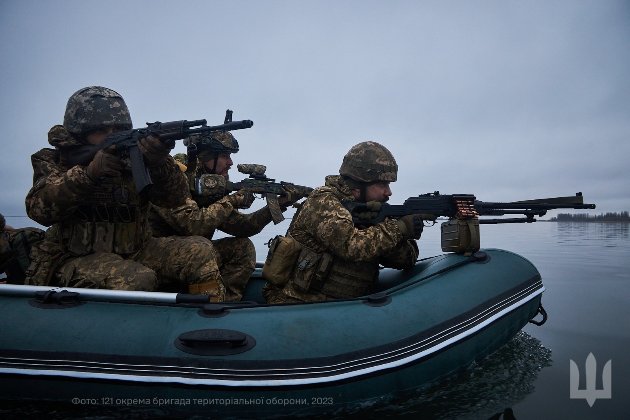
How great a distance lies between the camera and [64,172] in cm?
303

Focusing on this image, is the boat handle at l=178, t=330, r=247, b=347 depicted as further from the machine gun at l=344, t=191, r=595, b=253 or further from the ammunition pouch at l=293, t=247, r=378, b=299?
the machine gun at l=344, t=191, r=595, b=253

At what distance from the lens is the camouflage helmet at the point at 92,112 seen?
10.1 ft

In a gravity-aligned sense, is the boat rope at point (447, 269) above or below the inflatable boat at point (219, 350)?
above

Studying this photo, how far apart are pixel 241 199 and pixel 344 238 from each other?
2.17 metres

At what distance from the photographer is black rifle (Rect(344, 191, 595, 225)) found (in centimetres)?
357

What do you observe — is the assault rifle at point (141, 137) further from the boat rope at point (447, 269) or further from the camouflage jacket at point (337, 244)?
the boat rope at point (447, 269)

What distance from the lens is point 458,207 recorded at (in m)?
3.81

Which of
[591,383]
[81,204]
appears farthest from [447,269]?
[81,204]

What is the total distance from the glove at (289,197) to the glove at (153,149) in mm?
2554

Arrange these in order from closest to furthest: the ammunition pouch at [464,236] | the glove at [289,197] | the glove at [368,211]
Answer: the glove at [368,211], the ammunition pouch at [464,236], the glove at [289,197]

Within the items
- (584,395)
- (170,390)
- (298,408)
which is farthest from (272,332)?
(584,395)

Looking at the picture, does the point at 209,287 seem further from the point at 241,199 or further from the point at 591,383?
the point at 591,383

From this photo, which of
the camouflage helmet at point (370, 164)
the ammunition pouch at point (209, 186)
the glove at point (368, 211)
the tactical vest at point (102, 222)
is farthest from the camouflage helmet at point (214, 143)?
the glove at point (368, 211)

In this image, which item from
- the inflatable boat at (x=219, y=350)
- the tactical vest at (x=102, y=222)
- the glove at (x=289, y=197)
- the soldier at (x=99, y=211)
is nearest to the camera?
the inflatable boat at (x=219, y=350)
